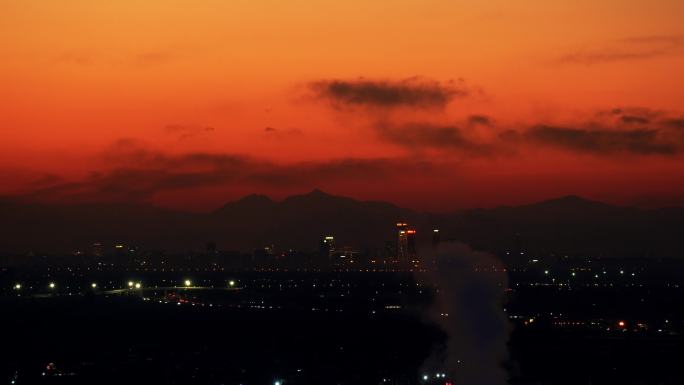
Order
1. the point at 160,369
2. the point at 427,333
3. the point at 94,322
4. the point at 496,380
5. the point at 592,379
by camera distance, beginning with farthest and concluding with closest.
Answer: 1. the point at 94,322
2. the point at 427,333
3. the point at 160,369
4. the point at 592,379
5. the point at 496,380

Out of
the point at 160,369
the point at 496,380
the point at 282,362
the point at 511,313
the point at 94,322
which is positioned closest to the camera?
the point at 496,380

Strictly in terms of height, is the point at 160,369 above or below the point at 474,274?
below

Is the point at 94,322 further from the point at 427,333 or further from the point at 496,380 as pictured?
the point at 496,380

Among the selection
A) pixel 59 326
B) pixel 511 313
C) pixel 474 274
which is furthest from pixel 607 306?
pixel 474 274

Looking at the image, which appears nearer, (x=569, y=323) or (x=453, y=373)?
(x=453, y=373)

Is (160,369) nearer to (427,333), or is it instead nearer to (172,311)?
(427,333)

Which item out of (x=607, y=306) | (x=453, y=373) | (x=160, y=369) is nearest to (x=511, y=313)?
(x=607, y=306)
